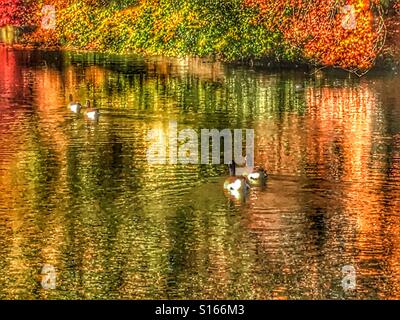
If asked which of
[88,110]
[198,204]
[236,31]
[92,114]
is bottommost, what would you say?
[198,204]

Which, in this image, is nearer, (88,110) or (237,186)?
(237,186)

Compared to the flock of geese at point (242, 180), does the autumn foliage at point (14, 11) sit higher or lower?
higher

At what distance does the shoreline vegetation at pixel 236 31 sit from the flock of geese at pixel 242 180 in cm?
1168

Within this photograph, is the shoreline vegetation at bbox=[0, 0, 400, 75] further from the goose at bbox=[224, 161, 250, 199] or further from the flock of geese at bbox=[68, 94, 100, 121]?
the goose at bbox=[224, 161, 250, 199]

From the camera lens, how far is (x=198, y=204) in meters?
30.3

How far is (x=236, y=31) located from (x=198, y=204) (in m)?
41.0

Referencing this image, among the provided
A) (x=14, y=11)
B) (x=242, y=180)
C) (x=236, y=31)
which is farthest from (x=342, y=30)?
(x=14, y=11)

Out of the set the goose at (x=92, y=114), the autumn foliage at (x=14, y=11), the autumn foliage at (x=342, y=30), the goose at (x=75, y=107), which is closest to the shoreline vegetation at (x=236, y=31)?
the autumn foliage at (x=342, y=30)

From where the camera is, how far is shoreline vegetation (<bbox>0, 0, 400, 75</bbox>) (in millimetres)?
51656

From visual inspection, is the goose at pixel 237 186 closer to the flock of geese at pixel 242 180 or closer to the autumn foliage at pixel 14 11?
the flock of geese at pixel 242 180

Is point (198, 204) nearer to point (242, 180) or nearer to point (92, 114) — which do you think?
point (242, 180)

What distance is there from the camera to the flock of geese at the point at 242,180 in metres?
31.1
